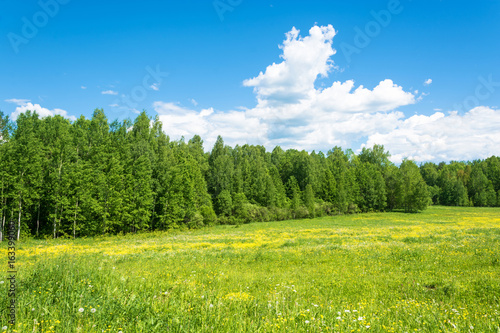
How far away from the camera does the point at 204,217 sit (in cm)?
6022

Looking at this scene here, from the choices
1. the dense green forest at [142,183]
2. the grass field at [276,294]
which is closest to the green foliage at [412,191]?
the dense green forest at [142,183]

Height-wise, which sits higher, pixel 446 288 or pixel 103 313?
pixel 103 313

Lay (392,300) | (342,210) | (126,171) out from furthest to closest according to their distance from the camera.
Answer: (342,210)
(126,171)
(392,300)

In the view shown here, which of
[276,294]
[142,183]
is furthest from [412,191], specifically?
[276,294]

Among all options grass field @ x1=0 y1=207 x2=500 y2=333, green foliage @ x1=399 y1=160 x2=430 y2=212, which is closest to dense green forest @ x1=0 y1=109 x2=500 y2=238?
green foliage @ x1=399 y1=160 x2=430 y2=212

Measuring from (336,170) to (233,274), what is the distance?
89481 mm

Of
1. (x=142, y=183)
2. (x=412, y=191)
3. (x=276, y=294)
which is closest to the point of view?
(x=276, y=294)

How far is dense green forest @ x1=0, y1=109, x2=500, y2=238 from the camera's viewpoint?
1535 inches

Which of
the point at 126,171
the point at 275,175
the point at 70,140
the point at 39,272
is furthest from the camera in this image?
the point at 275,175

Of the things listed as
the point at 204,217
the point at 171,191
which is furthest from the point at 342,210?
the point at 171,191

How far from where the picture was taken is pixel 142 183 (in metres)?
46.7

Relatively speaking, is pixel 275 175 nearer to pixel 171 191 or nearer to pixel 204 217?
pixel 204 217

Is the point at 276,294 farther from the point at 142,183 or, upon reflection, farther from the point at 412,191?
the point at 412,191

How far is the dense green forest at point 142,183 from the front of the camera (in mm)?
39000
